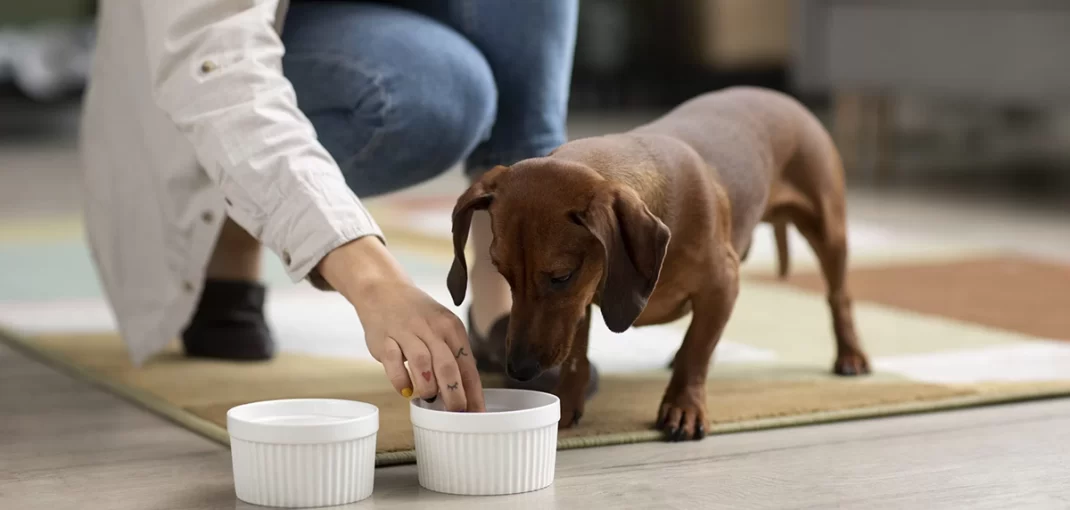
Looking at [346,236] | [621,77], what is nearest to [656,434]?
[346,236]

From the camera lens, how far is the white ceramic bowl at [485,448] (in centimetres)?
118

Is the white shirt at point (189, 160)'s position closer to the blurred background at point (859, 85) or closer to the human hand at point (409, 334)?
the human hand at point (409, 334)

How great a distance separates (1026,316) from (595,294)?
42.6 inches

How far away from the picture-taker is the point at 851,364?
1778 mm

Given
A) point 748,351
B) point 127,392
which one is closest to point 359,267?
point 127,392

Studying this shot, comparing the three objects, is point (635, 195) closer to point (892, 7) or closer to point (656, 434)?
point (656, 434)

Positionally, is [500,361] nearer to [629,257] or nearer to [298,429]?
[629,257]

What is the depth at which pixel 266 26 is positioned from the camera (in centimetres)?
A: 140

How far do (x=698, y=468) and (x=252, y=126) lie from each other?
1.75ft

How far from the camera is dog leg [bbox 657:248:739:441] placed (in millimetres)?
1457

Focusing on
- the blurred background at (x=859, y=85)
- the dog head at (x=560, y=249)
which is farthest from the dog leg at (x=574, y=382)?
the blurred background at (x=859, y=85)

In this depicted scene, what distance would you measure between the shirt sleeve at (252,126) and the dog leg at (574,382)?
324mm

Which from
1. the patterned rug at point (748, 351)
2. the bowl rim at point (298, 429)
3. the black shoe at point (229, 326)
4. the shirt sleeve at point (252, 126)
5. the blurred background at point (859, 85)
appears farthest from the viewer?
the blurred background at point (859, 85)

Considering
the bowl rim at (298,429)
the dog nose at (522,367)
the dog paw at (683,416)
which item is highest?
the bowl rim at (298,429)
